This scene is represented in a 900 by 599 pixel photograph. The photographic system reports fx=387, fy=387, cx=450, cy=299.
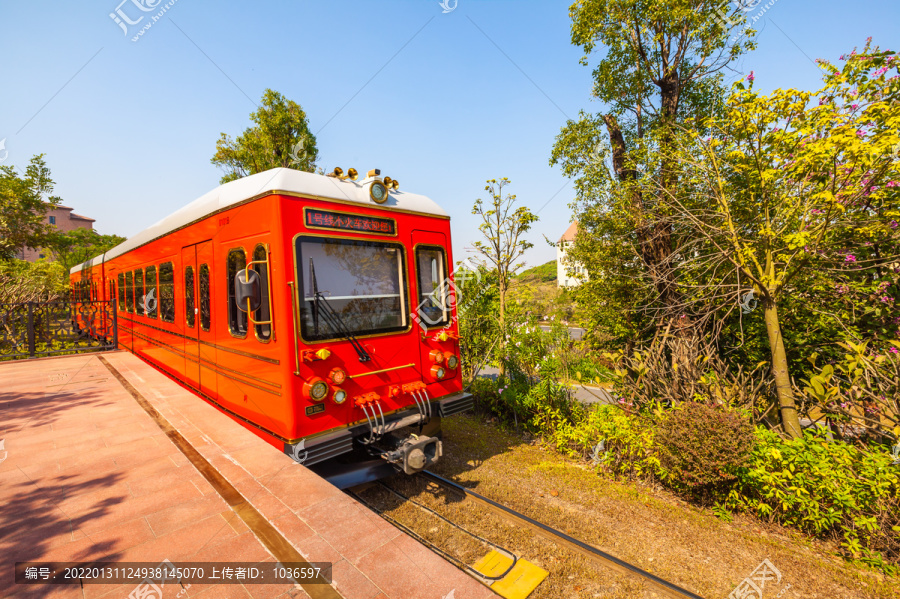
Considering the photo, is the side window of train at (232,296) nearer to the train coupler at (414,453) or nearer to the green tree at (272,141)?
the train coupler at (414,453)

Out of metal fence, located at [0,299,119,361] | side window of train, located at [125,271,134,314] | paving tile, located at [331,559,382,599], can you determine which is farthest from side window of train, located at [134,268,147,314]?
paving tile, located at [331,559,382,599]

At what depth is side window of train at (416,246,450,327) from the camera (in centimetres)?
529

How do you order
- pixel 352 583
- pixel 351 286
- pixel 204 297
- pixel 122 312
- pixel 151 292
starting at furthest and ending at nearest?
pixel 122 312, pixel 151 292, pixel 204 297, pixel 351 286, pixel 352 583

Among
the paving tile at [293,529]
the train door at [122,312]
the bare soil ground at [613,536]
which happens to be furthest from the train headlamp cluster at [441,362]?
the train door at [122,312]

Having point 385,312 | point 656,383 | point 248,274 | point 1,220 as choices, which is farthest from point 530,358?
point 1,220

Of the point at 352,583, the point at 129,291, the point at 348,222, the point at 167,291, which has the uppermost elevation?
the point at 348,222

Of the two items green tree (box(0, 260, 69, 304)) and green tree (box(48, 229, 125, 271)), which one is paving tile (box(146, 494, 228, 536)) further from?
green tree (box(48, 229, 125, 271))

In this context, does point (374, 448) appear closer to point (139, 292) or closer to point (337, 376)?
point (337, 376)

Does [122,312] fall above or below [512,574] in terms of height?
above

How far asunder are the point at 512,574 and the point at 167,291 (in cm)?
699

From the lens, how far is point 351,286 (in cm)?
449

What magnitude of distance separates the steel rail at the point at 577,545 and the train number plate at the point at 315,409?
2.19m

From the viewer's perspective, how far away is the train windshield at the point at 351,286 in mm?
4094

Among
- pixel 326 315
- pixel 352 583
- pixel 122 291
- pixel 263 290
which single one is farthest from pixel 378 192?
pixel 122 291
